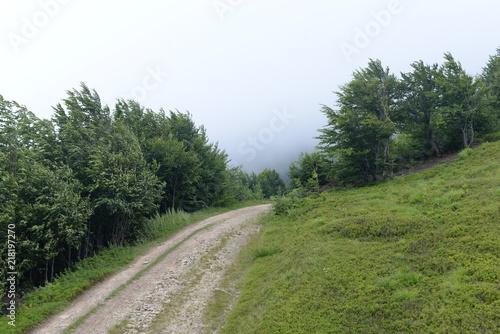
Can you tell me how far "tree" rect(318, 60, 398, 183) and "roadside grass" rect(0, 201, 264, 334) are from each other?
53.7ft

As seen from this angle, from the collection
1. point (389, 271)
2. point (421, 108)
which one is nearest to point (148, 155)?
point (389, 271)

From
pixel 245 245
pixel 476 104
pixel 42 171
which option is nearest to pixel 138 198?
pixel 42 171

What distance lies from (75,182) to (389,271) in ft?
53.8

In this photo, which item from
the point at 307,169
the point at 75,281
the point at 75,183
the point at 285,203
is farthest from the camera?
the point at 307,169

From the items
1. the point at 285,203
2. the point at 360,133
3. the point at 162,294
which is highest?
the point at 360,133

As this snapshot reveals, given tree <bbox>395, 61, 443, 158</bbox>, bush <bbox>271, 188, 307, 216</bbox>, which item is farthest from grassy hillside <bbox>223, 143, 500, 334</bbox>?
tree <bbox>395, 61, 443, 158</bbox>

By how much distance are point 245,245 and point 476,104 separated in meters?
25.0

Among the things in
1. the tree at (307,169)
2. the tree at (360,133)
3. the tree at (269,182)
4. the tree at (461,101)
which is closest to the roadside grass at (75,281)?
the tree at (360,133)

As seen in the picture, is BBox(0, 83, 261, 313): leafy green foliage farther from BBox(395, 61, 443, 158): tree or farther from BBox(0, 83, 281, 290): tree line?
BBox(395, 61, 443, 158): tree

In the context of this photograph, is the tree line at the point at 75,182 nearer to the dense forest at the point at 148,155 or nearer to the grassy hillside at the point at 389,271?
the dense forest at the point at 148,155

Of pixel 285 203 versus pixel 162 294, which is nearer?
pixel 162 294

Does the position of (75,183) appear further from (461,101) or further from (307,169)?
(461,101)

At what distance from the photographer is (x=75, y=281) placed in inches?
490

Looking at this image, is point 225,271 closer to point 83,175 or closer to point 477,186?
point 83,175
